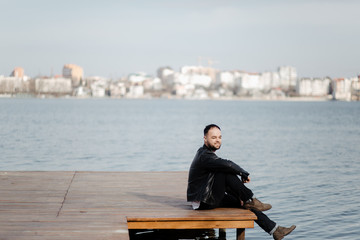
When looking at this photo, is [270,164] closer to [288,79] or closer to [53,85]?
[53,85]

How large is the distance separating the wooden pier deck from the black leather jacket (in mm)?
178

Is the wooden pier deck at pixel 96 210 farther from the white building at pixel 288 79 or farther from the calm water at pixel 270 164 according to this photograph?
the white building at pixel 288 79

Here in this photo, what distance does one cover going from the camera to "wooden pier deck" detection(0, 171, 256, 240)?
5.63m

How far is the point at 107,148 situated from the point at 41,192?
628 inches

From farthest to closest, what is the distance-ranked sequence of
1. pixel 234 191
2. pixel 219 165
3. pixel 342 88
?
1. pixel 342 88
2. pixel 234 191
3. pixel 219 165

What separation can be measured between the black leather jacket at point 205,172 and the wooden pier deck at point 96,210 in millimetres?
178

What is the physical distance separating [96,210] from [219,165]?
153 cm

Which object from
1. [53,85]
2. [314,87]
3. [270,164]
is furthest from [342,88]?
[270,164]

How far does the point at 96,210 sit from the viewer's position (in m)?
6.56

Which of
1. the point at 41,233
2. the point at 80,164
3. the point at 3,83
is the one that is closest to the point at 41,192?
the point at 41,233

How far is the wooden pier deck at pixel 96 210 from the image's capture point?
563 cm

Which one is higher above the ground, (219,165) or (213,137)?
(213,137)

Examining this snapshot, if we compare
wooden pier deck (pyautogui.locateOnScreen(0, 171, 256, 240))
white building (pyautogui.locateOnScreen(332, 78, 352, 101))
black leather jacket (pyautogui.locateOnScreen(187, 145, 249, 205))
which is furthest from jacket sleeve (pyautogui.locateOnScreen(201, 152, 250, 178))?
white building (pyautogui.locateOnScreen(332, 78, 352, 101))

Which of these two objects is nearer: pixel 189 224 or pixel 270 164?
pixel 189 224
